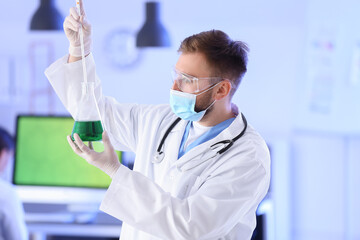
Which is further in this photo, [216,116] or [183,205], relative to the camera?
[216,116]

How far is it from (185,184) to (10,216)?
125cm

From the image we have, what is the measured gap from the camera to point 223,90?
1727 mm

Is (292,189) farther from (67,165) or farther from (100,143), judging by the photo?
(100,143)

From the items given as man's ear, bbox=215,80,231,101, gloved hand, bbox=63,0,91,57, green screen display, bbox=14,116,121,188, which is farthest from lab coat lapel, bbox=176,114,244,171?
green screen display, bbox=14,116,121,188

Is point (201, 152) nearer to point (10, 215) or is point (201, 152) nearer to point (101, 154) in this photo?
point (101, 154)

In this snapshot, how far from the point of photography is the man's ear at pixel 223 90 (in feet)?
5.61

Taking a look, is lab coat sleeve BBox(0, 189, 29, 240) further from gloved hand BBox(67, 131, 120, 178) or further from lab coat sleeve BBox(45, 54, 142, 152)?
gloved hand BBox(67, 131, 120, 178)

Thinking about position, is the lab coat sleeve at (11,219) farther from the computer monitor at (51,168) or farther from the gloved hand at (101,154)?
the gloved hand at (101,154)

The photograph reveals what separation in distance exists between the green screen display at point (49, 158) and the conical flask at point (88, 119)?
179cm

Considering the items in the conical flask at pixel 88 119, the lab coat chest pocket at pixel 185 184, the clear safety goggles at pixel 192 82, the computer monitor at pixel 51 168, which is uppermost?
the clear safety goggles at pixel 192 82

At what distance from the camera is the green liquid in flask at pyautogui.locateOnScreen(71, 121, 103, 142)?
1492 mm

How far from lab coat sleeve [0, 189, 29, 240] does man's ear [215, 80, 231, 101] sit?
126 centimetres

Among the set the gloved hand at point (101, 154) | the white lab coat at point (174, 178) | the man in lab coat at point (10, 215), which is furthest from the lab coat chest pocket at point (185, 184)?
the man in lab coat at point (10, 215)

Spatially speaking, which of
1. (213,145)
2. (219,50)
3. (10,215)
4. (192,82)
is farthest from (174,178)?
(10,215)
